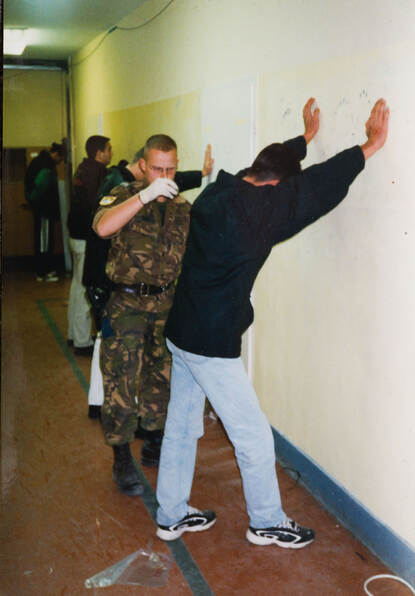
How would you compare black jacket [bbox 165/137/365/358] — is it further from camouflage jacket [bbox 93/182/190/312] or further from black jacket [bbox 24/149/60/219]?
black jacket [bbox 24/149/60/219]

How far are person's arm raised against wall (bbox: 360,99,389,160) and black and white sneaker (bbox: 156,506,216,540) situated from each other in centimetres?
162

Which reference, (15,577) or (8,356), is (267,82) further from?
(8,356)

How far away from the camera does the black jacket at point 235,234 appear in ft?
7.25

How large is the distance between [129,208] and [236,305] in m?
0.65

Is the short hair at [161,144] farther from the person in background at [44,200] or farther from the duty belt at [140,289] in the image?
the person in background at [44,200]

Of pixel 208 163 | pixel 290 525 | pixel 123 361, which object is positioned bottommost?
pixel 290 525

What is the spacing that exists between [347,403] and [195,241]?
96 cm

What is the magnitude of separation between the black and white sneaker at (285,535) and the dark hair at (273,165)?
1.38 meters

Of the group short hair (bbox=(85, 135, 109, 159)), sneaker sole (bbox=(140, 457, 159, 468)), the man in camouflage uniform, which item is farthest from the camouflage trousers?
short hair (bbox=(85, 135, 109, 159))

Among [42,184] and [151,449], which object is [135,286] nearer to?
[151,449]

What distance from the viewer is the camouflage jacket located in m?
2.86

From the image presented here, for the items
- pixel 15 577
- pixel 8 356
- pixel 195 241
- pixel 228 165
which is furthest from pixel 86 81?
pixel 15 577

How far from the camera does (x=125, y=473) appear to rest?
301cm

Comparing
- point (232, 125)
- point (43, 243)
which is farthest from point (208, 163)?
point (43, 243)
